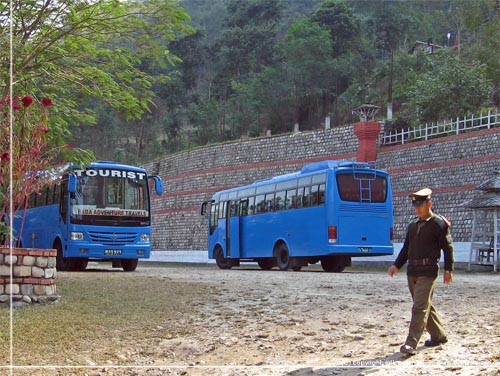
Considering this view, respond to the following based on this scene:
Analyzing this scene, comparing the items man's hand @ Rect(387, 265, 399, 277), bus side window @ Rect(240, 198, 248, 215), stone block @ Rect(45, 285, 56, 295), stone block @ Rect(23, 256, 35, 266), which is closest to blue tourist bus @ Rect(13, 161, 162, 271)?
bus side window @ Rect(240, 198, 248, 215)

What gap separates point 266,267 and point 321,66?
2660cm

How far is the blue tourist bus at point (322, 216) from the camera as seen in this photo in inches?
800

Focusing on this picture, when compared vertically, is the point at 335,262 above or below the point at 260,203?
below

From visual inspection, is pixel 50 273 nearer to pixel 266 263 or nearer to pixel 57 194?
pixel 57 194

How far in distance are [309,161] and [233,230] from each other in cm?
1261

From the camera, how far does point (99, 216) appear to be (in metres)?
19.3

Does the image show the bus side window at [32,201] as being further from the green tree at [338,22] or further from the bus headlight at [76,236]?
the green tree at [338,22]

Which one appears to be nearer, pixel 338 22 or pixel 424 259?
pixel 424 259

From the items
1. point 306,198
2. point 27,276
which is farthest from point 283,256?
point 27,276

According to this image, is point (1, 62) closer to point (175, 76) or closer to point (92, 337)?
point (92, 337)

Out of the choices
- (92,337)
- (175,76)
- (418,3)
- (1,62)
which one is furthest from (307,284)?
(418,3)

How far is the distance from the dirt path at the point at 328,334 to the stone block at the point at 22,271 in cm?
230

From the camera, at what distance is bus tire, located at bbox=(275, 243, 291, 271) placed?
2222 centimetres

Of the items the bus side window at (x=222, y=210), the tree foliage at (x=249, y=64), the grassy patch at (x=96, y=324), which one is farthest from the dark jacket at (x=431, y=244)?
the bus side window at (x=222, y=210)
